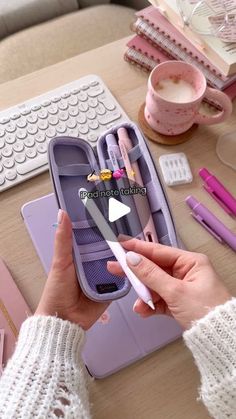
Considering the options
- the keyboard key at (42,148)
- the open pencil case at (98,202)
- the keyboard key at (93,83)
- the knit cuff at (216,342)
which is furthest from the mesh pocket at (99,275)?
the keyboard key at (93,83)

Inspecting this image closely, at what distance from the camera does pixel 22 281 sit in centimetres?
56

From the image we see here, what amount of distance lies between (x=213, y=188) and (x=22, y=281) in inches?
11.8

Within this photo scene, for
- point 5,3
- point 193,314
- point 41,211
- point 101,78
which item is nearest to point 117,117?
point 101,78

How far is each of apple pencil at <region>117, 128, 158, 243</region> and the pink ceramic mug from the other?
83 mm

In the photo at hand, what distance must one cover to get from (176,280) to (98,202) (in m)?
0.14

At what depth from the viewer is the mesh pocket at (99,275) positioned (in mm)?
513

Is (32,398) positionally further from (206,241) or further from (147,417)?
(206,241)

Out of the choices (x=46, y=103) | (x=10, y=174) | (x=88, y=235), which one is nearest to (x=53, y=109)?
(x=46, y=103)

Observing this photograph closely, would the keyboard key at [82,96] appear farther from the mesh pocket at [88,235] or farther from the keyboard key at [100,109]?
the mesh pocket at [88,235]

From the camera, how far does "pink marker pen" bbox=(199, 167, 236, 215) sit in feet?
2.08

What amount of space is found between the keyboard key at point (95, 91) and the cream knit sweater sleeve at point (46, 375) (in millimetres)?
370

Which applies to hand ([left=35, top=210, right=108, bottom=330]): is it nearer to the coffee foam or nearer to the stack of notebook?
the coffee foam

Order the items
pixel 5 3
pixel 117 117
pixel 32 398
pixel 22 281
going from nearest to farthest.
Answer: pixel 32 398
pixel 22 281
pixel 117 117
pixel 5 3

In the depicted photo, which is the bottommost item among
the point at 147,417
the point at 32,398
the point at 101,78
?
the point at 147,417
